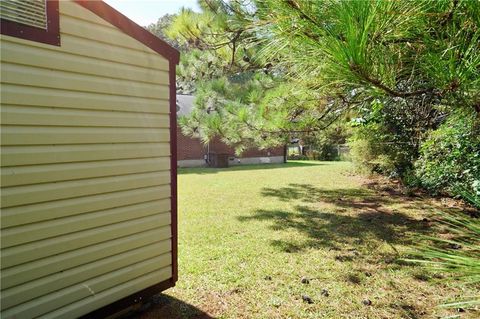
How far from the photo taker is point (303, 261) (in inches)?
161

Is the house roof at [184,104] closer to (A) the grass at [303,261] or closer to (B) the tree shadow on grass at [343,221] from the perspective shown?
(B) the tree shadow on grass at [343,221]

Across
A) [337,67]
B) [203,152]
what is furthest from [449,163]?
[203,152]

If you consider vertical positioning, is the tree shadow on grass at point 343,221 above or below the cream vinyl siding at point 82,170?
below

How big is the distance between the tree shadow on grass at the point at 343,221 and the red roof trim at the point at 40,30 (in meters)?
3.67

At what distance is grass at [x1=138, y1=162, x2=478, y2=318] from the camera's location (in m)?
3.05

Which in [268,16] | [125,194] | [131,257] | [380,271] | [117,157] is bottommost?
[380,271]

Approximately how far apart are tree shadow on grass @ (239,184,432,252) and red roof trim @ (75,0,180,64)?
3.03 metres

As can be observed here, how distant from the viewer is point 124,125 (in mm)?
2805

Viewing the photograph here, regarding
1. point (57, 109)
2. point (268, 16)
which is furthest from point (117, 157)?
point (268, 16)

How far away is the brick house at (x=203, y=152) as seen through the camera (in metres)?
17.3

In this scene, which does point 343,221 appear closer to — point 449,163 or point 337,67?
point 449,163

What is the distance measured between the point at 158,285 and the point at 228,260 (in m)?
1.19

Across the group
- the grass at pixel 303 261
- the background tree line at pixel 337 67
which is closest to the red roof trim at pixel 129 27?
the background tree line at pixel 337 67

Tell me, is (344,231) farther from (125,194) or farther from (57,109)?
(57,109)
